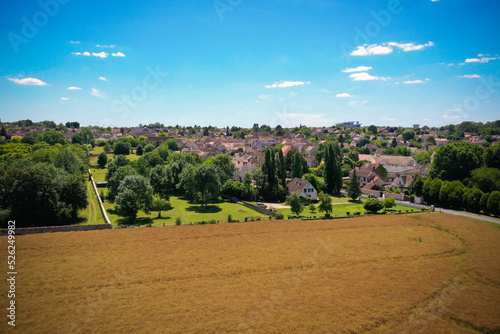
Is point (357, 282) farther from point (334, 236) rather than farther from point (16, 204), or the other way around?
point (16, 204)

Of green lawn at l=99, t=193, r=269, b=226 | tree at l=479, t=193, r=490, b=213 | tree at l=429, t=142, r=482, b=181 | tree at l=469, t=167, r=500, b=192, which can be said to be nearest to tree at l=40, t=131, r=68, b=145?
green lawn at l=99, t=193, r=269, b=226

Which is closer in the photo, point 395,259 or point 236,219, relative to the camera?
point 395,259

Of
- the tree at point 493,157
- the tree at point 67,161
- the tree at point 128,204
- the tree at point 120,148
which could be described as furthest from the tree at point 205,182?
the tree at point 120,148

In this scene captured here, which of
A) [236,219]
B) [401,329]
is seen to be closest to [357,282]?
[401,329]

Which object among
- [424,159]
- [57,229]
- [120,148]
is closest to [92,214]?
[57,229]

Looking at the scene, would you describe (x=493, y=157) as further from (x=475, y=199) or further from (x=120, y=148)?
(x=120, y=148)

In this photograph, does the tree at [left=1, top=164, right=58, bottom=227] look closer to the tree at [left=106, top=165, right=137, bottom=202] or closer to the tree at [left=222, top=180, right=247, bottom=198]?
the tree at [left=106, top=165, right=137, bottom=202]
